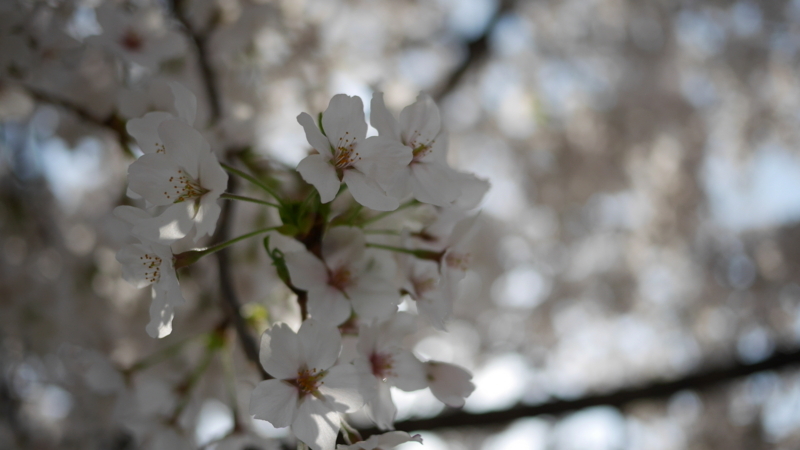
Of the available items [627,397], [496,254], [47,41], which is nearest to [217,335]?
[47,41]

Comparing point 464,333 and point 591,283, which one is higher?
point 591,283

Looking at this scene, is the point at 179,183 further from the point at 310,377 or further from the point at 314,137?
the point at 310,377

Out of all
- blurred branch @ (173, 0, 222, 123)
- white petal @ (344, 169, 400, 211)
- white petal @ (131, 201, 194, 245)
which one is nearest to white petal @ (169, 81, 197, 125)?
white petal @ (131, 201, 194, 245)

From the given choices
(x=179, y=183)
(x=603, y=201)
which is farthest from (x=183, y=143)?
(x=603, y=201)

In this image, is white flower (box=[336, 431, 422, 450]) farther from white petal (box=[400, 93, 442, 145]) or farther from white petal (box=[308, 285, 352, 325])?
white petal (box=[400, 93, 442, 145])

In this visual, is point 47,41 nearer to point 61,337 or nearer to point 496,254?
point 61,337

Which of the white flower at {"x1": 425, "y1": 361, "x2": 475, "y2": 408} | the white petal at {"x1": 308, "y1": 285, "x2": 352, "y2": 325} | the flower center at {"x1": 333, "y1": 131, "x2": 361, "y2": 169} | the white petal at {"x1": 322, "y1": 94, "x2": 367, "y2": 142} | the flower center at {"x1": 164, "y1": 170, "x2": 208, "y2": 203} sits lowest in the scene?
the white flower at {"x1": 425, "y1": 361, "x2": 475, "y2": 408}

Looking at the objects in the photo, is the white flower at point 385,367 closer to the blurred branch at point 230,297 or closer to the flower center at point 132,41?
the blurred branch at point 230,297
